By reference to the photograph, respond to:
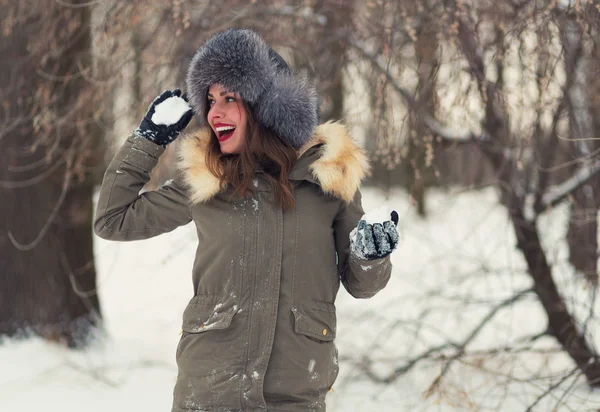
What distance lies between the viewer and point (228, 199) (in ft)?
7.72

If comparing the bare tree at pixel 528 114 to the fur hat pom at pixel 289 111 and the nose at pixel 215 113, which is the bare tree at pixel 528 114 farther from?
the nose at pixel 215 113

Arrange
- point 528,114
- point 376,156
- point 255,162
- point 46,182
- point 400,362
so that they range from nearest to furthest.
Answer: point 255,162 → point 528,114 → point 376,156 → point 400,362 → point 46,182

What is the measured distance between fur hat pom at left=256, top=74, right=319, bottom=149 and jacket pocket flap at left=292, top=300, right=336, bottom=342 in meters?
0.55

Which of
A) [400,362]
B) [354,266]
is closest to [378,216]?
[354,266]

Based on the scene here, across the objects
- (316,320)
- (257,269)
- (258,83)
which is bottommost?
(316,320)

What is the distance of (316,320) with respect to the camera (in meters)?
2.31

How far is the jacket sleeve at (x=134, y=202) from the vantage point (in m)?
2.41

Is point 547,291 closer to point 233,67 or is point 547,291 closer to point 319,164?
point 319,164

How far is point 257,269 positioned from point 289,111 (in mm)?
528

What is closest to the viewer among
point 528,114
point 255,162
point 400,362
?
point 255,162

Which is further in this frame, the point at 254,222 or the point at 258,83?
the point at 258,83

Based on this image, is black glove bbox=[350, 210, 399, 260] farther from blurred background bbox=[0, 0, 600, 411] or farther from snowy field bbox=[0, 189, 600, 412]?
snowy field bbox=[0, 189, 600, 412]

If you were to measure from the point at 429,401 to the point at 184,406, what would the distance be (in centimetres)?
233

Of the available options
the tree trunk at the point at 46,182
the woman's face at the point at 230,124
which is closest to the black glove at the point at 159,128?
the woman's face at the point at 230,124
